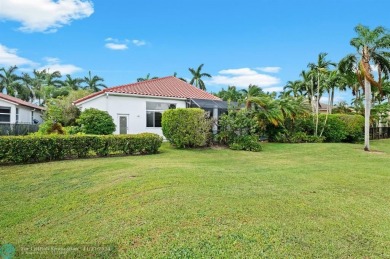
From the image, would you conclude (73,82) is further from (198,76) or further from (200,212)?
(200,212)

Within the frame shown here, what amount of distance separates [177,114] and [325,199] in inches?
420

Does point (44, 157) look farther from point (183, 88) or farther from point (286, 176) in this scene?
point (183, 88)

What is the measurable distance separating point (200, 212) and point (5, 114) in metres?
25.6

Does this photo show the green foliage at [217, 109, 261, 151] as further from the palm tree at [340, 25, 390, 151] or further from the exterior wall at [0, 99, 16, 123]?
the exterior wall at [0, 99, 16, 123]

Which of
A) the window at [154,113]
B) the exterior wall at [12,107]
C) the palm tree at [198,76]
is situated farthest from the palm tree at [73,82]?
the window at [154,113]

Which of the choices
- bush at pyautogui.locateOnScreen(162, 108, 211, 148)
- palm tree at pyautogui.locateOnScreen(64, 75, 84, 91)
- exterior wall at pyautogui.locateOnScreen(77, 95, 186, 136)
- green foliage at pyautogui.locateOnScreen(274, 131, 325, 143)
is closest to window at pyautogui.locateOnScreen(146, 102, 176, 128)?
exterior wall at pyautogui.locateOnScreen(77, 95, 186, 136)

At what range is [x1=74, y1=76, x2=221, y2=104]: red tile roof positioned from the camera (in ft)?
66.4

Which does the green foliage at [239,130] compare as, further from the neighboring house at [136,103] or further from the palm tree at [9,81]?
the palm tree at [9,81]

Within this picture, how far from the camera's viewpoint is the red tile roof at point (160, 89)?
20250 millimetres

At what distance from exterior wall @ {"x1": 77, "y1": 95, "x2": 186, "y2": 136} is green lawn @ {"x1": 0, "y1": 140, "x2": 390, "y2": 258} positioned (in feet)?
35.6

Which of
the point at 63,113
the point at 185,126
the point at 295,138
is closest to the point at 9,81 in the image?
the point at 63,113

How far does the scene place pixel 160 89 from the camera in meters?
22.9

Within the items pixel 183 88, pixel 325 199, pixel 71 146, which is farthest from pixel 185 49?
pixel 325 199

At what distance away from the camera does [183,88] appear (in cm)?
2520
